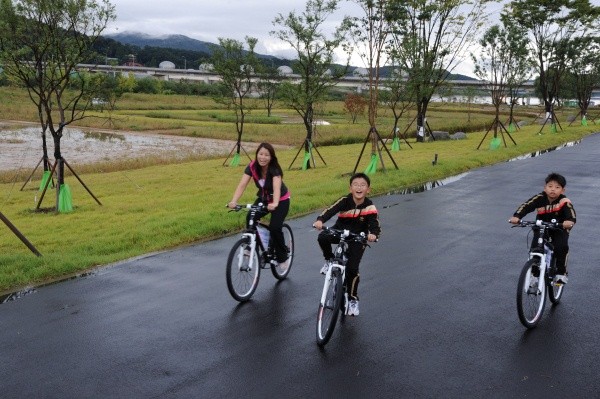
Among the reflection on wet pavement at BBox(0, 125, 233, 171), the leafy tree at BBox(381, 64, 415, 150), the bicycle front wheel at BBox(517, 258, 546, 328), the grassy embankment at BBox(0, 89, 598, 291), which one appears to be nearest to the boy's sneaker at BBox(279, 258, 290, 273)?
the grassy embankment at BBox(0, 89, 598, 291)

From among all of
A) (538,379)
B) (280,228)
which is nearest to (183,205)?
(280,228)

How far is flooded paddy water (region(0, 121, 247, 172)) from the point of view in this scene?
2791cm

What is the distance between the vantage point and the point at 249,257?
7090 mm

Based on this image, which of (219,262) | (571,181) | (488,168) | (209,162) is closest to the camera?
(219,262)

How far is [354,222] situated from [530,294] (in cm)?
200

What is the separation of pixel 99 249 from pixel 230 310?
4.19 meters

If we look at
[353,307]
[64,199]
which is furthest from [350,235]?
[64,199]

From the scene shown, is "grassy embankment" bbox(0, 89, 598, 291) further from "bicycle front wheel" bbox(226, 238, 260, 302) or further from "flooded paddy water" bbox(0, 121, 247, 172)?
"flooded paddy water" bbox(0, 121, 247, 172)

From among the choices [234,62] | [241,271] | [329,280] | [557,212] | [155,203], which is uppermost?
[234,62]

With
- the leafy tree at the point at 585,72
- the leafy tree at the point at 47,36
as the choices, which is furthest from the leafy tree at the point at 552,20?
the leafy tree at the point at 47,36

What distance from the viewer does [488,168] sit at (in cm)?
2069

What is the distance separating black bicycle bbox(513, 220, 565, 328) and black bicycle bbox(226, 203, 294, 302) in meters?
3.05

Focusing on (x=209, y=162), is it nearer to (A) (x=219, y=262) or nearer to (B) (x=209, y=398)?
(A) (x=219, y=262)

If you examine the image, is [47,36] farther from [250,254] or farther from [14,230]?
[250,254]
